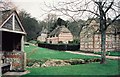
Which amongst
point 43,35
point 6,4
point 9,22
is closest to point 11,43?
point 9,22

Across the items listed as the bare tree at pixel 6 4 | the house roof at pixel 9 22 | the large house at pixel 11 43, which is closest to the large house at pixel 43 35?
the bare tree at pixel 6 4

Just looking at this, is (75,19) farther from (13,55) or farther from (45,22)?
(45,22)

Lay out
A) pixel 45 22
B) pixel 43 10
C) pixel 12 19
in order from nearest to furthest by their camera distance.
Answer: pixel 12 19
pixel 43 10
pixel 45 22

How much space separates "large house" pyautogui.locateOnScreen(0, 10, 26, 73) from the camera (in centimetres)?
1124

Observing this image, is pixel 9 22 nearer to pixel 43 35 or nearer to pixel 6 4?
pixel 6 4

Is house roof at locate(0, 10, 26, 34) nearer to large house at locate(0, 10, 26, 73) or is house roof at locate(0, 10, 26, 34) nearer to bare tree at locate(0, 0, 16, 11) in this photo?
large house at locate(0, 10, 26, 73)

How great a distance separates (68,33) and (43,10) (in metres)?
41.3

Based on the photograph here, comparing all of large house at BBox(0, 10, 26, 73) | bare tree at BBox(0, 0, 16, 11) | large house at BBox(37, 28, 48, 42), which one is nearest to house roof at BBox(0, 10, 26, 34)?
large house at BBox(0, 10, 26, 73)

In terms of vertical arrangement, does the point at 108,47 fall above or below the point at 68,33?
below

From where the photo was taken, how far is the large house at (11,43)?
11.2 meters

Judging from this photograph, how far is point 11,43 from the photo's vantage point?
45.7 feet

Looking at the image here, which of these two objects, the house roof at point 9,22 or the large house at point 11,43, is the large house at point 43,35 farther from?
the house roof at point 9,22

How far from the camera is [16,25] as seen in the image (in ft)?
40.4

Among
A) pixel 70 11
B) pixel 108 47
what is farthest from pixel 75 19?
pixel 108 47
